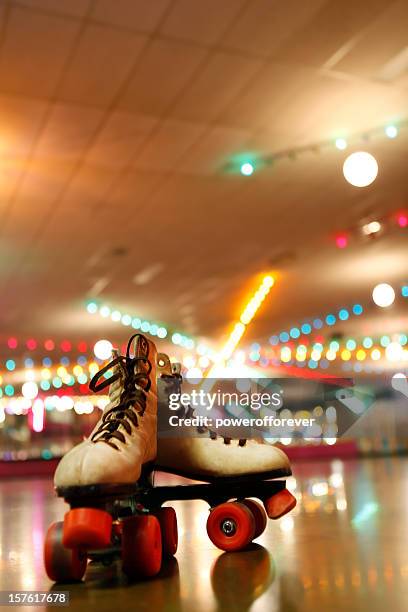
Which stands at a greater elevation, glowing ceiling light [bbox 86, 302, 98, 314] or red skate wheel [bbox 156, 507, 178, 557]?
glowing ceiling light [bbox 86, 302, 98, 314]

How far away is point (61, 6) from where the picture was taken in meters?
3.29

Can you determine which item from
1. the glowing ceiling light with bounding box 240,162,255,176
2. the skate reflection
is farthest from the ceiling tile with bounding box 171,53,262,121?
the skate reflection

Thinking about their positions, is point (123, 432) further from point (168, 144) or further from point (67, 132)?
point (168, 144)

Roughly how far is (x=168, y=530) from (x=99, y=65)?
297cm

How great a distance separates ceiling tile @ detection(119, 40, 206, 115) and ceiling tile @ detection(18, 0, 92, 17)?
453 mm

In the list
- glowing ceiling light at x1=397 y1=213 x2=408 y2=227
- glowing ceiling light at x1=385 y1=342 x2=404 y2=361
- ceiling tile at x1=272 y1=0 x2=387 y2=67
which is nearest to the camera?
glowing ceiling light at x1=385 y1=342 x2=404 y2=361

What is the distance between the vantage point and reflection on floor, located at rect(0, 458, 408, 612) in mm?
1029

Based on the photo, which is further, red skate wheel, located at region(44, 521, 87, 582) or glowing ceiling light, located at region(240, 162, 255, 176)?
glowing ceiling light, located at region(240, 162, 255, 176)

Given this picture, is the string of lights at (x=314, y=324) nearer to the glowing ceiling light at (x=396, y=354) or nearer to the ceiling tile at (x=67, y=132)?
the glowing ceiling light at (x=396, y=354)

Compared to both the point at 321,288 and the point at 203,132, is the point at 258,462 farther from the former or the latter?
the point at 321,288

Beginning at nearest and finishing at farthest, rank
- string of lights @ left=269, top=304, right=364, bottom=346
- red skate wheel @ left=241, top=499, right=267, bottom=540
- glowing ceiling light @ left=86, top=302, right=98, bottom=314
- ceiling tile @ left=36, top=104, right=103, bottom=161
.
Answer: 1. red skate wheel @ left=241, top=499, right=267, bottom=540
2. ceiling tile @ left=36, top=104, right=103, bottom=161
3. glowing ceiling light @ left=86, top=302, right=98, bottom=314
4. string of lights @ left=269, top=304, right=364, bottom=346

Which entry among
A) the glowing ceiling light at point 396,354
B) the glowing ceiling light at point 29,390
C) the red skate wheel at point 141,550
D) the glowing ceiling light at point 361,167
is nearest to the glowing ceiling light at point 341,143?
the glowing ceiling light at point 361,167

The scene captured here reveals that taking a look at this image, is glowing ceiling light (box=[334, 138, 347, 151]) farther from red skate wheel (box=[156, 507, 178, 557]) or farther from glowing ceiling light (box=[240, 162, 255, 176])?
red skate wheel (box=[156, 507, 178, 557])

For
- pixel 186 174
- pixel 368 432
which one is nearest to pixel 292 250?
pixel 186 174
